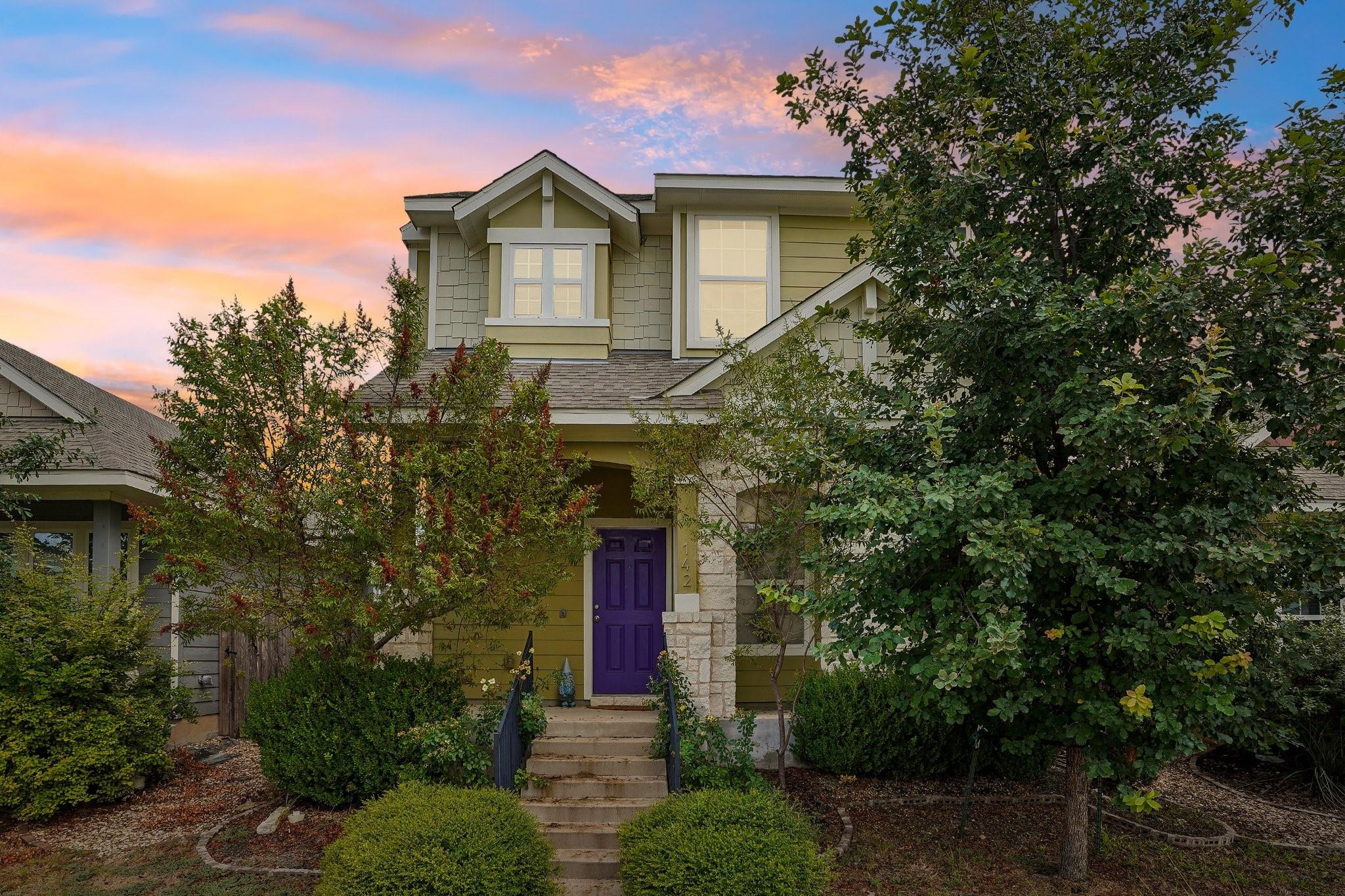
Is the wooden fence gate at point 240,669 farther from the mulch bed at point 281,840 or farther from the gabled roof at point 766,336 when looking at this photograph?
the gabled roof at point 766,336

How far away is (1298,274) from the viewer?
5.49m

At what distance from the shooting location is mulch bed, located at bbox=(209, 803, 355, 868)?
277 inches

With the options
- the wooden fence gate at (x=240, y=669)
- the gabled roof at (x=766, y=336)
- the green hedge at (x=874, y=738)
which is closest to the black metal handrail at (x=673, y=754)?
the green hedge at (x=874, y=738)

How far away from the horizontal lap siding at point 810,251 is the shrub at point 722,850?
7167 mm

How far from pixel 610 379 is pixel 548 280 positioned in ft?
6.37

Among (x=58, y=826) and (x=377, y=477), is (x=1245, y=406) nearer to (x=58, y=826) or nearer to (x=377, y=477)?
(x=377, y=477)

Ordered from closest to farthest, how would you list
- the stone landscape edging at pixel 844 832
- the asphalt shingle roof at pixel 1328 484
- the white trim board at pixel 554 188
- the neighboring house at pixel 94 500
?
the stone landscape edging at pixel 844 832, the neighboring house at pixel 94 500, the white trim board at pixel 554 188, the asphalt shingle roof at pixel 1328 484

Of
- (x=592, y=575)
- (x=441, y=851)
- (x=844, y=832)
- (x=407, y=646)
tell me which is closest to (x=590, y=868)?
(x=441, y=851)

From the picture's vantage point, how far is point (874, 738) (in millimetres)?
8906

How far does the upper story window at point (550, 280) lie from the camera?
454 inches

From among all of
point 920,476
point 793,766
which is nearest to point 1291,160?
point 920,476

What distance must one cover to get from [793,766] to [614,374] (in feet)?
16.0

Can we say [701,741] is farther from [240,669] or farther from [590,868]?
[240,669]

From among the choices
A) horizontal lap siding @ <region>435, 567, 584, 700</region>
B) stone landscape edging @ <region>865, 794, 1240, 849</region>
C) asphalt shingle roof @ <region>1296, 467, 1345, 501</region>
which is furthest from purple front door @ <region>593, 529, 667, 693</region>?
asphalt shingle roof @ <region>1296, 467, 1345, 501</region>
